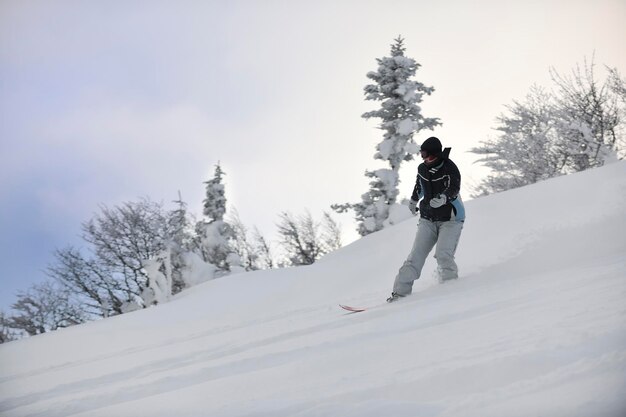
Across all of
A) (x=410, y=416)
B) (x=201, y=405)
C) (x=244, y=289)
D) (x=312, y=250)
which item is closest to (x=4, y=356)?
(x=244, y=289)

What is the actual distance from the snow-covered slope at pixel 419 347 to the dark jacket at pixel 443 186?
0.91 metres

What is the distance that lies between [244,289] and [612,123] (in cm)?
2159

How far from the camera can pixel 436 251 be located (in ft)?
17.7

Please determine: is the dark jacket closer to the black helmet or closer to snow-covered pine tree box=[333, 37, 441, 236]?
the black helmet

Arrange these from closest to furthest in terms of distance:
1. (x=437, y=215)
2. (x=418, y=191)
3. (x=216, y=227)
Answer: (x=437, y=215) < (x=418, y=191) < (x=216, y=227)

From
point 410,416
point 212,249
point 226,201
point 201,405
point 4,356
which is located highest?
point 226,201

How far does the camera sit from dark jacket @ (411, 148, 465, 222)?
5.17 metres

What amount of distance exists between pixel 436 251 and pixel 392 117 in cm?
1557

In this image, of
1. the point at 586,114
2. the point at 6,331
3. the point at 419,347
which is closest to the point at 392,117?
the point at 586,114

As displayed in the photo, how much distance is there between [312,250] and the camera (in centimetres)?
3725

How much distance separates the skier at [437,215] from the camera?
5.18 m

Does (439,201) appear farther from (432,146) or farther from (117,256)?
(117,256)

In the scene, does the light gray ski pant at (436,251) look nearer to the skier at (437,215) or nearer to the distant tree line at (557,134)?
the skier at (437,215)

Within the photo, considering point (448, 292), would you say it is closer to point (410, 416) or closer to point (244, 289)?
point (410, 416)
